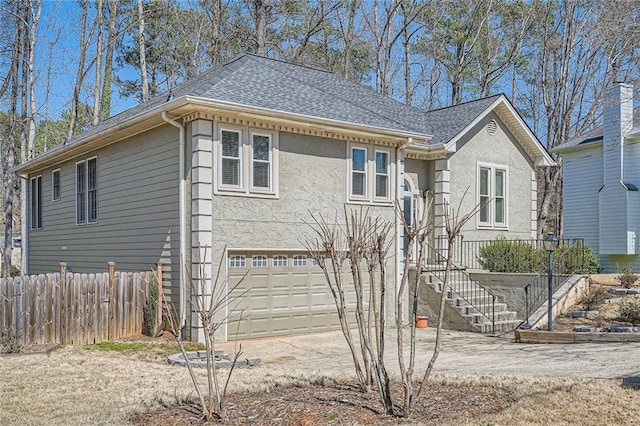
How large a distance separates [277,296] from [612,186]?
13.2 m

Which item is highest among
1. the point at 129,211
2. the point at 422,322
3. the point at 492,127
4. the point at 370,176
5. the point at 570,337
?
the point at 492,127

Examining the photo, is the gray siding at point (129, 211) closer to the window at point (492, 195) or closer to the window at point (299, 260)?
the window at point (299, 260)

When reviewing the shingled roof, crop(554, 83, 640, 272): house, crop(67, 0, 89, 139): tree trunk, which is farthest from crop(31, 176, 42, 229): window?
crop(554, 83, 640, 272): house

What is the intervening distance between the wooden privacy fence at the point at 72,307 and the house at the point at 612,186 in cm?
1490

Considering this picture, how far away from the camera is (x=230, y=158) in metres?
12.0

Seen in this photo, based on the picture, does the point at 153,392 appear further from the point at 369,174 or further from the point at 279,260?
the point at 369,174

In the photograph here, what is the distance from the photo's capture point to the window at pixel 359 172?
14.0 metres

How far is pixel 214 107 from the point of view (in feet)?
37.2

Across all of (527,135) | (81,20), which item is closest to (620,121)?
(527,135)

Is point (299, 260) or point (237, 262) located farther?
point (299, 260)

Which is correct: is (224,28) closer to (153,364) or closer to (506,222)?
(506,222)

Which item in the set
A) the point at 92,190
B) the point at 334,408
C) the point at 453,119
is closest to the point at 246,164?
the point at 92,190

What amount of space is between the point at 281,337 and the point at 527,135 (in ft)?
33.5

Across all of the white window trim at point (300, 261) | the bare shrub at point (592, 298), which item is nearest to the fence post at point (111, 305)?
the white window trim at point (300, 261)
